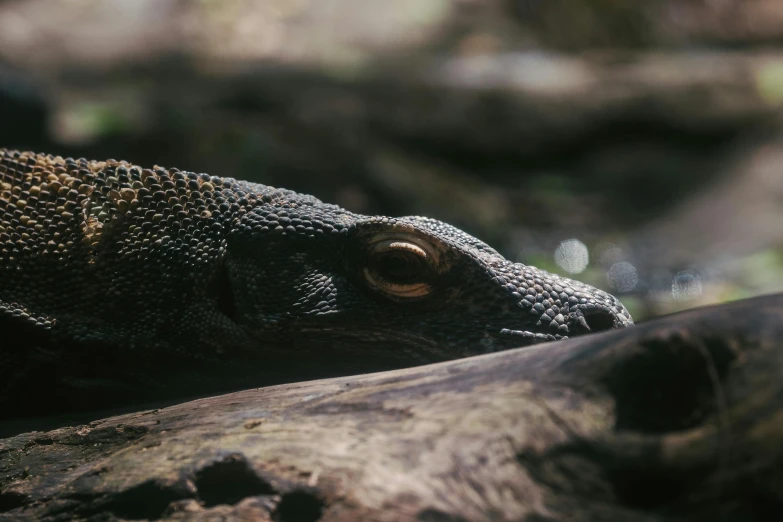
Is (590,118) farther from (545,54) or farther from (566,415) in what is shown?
(566,415)

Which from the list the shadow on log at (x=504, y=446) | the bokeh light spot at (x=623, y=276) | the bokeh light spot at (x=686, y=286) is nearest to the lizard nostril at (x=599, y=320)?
the shadow on log at (x=504, y=446)

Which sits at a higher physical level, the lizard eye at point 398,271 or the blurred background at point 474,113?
the blurred background at point 474,113

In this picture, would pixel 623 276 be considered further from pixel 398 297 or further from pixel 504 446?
pixel 504 446

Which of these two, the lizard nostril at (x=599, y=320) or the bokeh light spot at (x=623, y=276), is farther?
the bokeh light spot at (x=623, y=276)

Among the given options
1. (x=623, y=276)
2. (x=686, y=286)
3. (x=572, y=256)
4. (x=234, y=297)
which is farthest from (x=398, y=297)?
(x=572, y=256)

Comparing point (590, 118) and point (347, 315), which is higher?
point (590, 118)

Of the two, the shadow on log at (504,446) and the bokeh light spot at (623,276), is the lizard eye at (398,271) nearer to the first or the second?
the shadow on log at (504,446)

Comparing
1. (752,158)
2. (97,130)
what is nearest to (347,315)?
(97,130)

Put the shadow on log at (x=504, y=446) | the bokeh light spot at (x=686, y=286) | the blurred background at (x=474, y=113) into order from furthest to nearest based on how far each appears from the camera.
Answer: the blurred background at (x=474, y=113) → the bokeh light spot at (x=686, y=286) → the shadow on log at (x=504, y=446)
